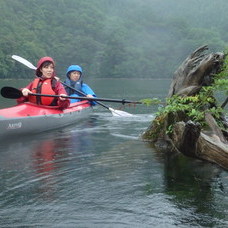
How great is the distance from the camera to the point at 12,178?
5488 mm

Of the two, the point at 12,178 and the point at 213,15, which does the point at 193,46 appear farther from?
the point at 12,178

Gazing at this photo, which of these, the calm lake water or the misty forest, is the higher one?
the misty forest

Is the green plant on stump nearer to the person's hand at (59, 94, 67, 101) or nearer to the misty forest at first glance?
the person's hand at (59, 94, 67, 101)

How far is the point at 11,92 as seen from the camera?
9250mm

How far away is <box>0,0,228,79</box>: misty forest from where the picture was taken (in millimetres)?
76000

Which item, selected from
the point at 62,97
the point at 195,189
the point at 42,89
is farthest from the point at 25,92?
the point at 195,189

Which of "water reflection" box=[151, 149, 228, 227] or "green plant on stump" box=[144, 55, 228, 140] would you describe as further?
"green plant on stump" box=[144, 55, 228, 140]

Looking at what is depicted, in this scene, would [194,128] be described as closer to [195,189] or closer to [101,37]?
[195,189]

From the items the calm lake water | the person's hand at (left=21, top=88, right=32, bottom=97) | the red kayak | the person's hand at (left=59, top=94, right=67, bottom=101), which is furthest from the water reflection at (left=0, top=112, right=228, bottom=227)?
the person's hand at (left=59, top=94, right=67, bottom=101)

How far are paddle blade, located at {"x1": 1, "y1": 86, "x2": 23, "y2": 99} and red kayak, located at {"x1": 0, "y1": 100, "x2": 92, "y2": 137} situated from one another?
255 mm

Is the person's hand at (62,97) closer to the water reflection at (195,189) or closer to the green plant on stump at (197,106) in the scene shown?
the green plant on stump at (197,106)

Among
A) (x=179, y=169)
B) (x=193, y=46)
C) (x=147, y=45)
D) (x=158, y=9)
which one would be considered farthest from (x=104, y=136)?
(x=158, y=9)

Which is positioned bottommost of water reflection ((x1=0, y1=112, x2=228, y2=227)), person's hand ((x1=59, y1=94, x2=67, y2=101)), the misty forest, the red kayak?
water reflection ((x1=0, y1=112, x2=228, y2=227))

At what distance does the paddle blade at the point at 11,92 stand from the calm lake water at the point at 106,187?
4.66 ft
